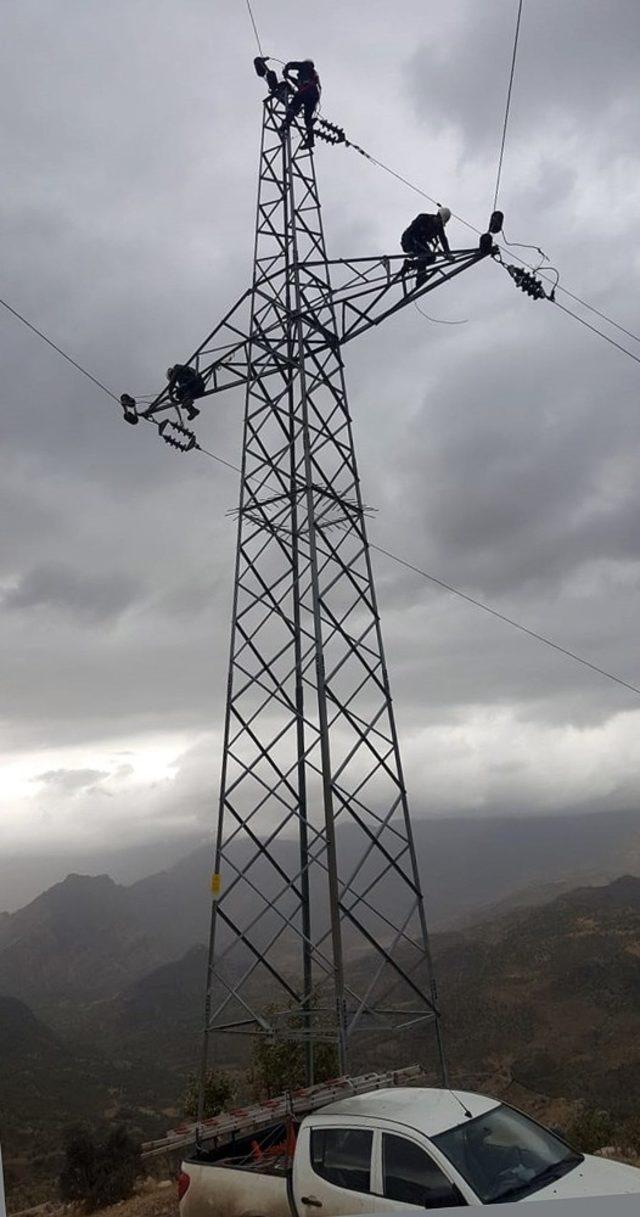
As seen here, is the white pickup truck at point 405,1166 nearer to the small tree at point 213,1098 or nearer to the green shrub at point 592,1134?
the small tree at point 213,1098

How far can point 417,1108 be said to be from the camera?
272 inches

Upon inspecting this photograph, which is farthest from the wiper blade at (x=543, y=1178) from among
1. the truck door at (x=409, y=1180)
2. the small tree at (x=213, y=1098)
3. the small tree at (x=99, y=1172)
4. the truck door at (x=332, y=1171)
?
the small tree at (x=99, y=1172)

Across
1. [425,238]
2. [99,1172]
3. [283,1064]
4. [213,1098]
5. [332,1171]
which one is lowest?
[99,1172]

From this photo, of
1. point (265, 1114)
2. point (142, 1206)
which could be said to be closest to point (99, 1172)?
point (142, 1206)

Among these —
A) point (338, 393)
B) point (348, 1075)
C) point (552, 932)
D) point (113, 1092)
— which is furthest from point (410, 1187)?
point (552, 932)

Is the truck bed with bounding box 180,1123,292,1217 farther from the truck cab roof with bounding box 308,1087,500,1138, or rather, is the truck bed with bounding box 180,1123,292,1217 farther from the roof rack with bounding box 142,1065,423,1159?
the truck cab roof with bounding box 308,1087,500,1138

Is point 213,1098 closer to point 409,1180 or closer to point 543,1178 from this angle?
point 409,1180

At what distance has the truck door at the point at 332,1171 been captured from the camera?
646 centimetres

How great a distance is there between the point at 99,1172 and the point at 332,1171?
1615 centimetres

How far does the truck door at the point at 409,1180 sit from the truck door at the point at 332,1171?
134mm

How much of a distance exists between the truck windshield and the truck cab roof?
107 mm

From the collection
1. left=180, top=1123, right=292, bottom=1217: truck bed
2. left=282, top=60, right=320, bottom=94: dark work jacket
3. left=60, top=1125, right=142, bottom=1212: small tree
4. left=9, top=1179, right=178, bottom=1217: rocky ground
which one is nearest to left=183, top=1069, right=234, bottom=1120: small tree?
left=9, top=1179, right=178, bottom=1217: rocky ground

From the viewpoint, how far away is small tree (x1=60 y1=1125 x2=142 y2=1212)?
60.2 ft

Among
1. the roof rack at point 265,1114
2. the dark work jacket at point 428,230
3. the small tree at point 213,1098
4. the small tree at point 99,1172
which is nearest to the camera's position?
the roof rack at point 265,1114
